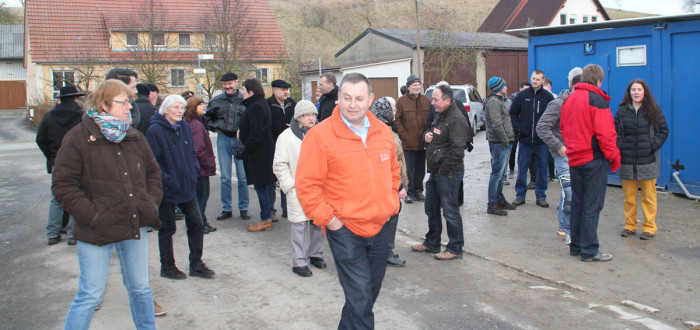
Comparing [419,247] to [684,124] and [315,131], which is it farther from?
[684,124]

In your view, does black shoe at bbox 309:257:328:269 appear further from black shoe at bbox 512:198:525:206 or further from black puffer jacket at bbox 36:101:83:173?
black shoe at bbox 512:198:525:206

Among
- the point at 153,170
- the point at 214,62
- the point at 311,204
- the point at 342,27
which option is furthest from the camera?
the point at 342,27

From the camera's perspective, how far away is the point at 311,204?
12.1ft

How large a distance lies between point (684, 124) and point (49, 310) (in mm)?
8775

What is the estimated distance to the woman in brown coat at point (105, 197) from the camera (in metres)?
3.85

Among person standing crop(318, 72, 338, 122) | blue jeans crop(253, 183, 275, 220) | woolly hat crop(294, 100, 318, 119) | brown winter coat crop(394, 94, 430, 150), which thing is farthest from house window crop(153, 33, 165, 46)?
woolly hat crop(294, 100, 318, 119)

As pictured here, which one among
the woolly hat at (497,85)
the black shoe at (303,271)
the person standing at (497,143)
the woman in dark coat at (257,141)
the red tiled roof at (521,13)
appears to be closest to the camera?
the black shoe at (303,271)

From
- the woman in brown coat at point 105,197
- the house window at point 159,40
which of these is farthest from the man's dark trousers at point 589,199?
the house window at point 159,40

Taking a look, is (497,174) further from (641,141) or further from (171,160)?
(171,160)

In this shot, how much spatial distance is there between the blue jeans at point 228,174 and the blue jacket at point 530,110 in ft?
14.4

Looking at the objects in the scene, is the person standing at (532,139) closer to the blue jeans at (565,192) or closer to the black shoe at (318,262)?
the blue jeans at (565,192)

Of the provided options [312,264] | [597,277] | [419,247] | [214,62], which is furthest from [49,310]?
[214,62]

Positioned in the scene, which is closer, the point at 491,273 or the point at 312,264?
the point at 491,273

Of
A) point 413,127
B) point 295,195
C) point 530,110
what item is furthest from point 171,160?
point 530,110
